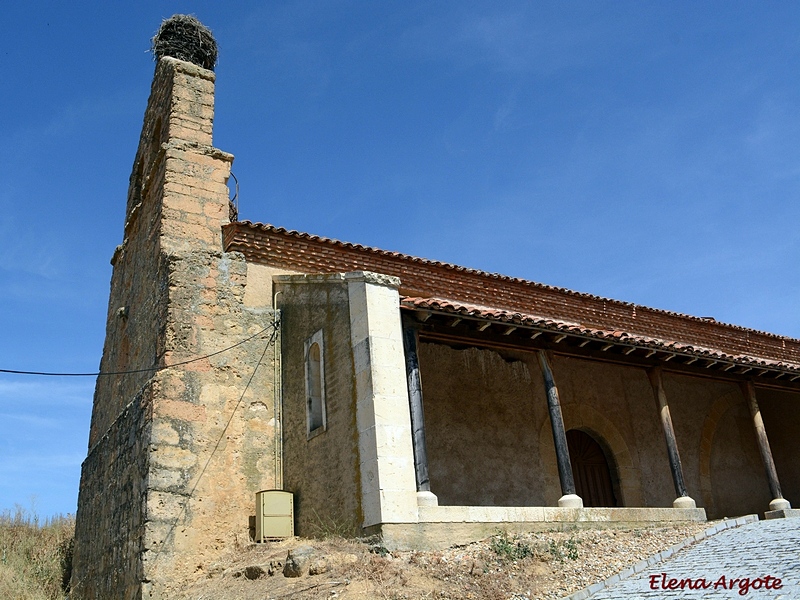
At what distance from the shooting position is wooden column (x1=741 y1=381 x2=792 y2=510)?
1239cm

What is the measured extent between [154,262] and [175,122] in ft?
8.10

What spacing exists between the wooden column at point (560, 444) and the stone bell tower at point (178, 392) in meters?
4.10

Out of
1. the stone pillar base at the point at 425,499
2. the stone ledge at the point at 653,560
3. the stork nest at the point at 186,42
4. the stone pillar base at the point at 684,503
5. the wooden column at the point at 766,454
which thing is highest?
the stork nest at the point at 186,42

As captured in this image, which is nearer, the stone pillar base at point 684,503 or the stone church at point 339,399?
the stone church at point 339,399

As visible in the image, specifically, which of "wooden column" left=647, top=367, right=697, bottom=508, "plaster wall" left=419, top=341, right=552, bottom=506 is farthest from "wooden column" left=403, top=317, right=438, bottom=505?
"wooden column" left=647, top=367, right=697, bottom=508

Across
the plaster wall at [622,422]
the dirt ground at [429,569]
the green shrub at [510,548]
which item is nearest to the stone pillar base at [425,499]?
the dirt ground at [429,569]

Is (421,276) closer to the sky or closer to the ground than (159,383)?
closer to the sky

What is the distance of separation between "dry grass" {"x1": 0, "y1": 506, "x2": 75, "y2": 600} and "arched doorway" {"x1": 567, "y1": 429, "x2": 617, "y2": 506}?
894 centimetres

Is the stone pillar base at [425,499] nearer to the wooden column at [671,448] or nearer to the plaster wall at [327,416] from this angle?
the plaster wall at [327,416]

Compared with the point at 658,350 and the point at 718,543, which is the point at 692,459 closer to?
the point at 658,350

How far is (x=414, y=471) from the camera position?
9055 millimetres

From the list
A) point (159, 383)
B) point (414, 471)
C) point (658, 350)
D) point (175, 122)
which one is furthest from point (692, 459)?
point (175, 122)

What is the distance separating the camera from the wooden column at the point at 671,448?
37.1 ft

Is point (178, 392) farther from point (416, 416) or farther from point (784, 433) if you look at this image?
point (784, 433)
